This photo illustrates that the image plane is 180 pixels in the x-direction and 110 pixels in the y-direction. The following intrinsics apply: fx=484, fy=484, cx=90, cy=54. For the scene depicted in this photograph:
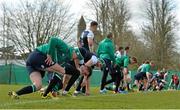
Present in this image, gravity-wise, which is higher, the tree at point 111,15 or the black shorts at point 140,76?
the tree at point 111,15

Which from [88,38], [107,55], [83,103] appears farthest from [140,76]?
[83,103]

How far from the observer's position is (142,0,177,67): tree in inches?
2598

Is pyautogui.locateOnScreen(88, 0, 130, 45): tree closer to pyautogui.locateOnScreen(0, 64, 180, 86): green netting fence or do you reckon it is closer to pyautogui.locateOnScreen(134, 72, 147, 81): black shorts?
pyautogui.locateOnScreen(0, 64, 180, 86): green netting fence

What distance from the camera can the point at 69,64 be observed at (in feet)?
43.6

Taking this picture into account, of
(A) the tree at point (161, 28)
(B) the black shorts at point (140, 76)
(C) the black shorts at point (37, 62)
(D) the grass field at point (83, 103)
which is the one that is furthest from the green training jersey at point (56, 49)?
(A) the tree at point (161, 28)

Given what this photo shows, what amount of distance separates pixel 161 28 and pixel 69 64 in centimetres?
5366

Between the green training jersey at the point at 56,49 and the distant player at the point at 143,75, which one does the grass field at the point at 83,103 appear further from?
the distant player at the point at 143,75

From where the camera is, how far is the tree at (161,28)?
6600 centimetres

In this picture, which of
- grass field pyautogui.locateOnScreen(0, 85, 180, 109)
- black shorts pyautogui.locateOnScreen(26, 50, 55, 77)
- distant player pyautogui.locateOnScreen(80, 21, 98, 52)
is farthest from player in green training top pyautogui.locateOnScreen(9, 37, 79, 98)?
distant player pyautogui.locateOnScreen(80, 21, 98, 52)

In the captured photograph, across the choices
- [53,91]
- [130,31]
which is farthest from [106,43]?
[130,31]

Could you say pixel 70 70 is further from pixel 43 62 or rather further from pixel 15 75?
pixel 15 75

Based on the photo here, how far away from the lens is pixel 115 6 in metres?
60.9

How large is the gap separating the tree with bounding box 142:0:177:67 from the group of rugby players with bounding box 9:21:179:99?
4491 centimetres

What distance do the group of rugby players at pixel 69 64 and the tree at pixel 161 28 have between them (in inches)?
1768
